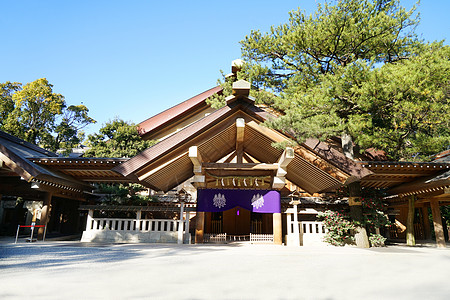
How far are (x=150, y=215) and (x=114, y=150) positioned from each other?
369 cm

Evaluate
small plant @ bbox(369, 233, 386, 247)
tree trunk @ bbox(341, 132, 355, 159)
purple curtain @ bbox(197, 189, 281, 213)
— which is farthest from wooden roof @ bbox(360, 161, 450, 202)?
purple curtain @ bbox(197, 189, 281, 213)

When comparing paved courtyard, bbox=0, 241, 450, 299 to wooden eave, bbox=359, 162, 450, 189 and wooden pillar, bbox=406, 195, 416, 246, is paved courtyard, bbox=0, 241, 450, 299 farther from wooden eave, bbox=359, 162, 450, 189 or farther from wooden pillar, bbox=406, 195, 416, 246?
wooden pillar, bbox=406, 195, 416, 246

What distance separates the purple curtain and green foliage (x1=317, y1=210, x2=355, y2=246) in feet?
6.06

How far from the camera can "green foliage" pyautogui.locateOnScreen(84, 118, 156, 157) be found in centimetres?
1233

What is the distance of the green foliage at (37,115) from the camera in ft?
63.8

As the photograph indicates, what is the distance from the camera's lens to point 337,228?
9195mm

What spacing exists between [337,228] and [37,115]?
23.2 m

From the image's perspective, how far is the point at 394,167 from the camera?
8.78 meters

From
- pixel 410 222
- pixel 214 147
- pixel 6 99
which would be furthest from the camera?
pixel 6 99

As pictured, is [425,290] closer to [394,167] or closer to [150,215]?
[394,167]

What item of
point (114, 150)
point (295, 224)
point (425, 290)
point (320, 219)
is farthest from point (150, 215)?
point (425, 290)

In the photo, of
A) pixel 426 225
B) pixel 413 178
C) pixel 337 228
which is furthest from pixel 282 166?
pixel 426 225

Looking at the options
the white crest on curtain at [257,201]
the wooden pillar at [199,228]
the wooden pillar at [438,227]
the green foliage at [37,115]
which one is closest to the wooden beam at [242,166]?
the white crest on curtain at [257,201]

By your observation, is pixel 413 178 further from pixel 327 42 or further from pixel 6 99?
pixel 6 99
